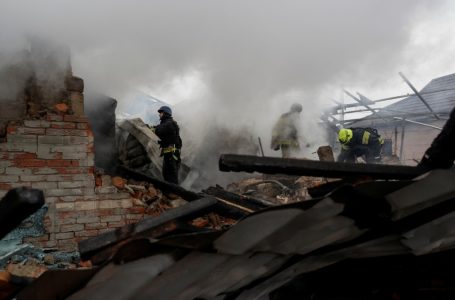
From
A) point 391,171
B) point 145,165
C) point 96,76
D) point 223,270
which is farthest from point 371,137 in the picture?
point 223,270

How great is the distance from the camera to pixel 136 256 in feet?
4.19

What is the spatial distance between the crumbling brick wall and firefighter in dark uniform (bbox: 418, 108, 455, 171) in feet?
13.1

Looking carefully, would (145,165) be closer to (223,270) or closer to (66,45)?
(66,45)

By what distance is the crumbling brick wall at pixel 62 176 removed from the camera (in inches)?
171

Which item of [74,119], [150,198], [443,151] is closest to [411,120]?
[150,198]

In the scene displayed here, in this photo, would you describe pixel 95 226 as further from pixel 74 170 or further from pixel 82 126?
pixel 82 126

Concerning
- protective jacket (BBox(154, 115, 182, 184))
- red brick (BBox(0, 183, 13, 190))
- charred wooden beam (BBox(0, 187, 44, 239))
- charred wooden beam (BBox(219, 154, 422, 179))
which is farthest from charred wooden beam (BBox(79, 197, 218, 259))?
protective jacket (BBox(154, 115, 182, 184))

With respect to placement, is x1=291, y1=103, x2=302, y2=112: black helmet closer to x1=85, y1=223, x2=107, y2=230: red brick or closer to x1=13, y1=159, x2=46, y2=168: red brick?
x1=85, y1=223, x2=107, y2=230: red brick

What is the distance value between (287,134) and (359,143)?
161 centimetres

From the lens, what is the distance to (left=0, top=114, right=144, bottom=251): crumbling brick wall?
14.2 ft

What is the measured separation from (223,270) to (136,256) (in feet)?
0.94

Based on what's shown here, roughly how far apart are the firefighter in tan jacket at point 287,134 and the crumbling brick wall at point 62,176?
15.8ft

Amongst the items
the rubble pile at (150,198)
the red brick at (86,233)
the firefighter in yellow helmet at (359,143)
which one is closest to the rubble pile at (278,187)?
the firefighter in yellow helmet at (359,143)

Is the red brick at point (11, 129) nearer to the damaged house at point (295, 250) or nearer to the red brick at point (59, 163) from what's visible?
the red brick at point (59, 163)
